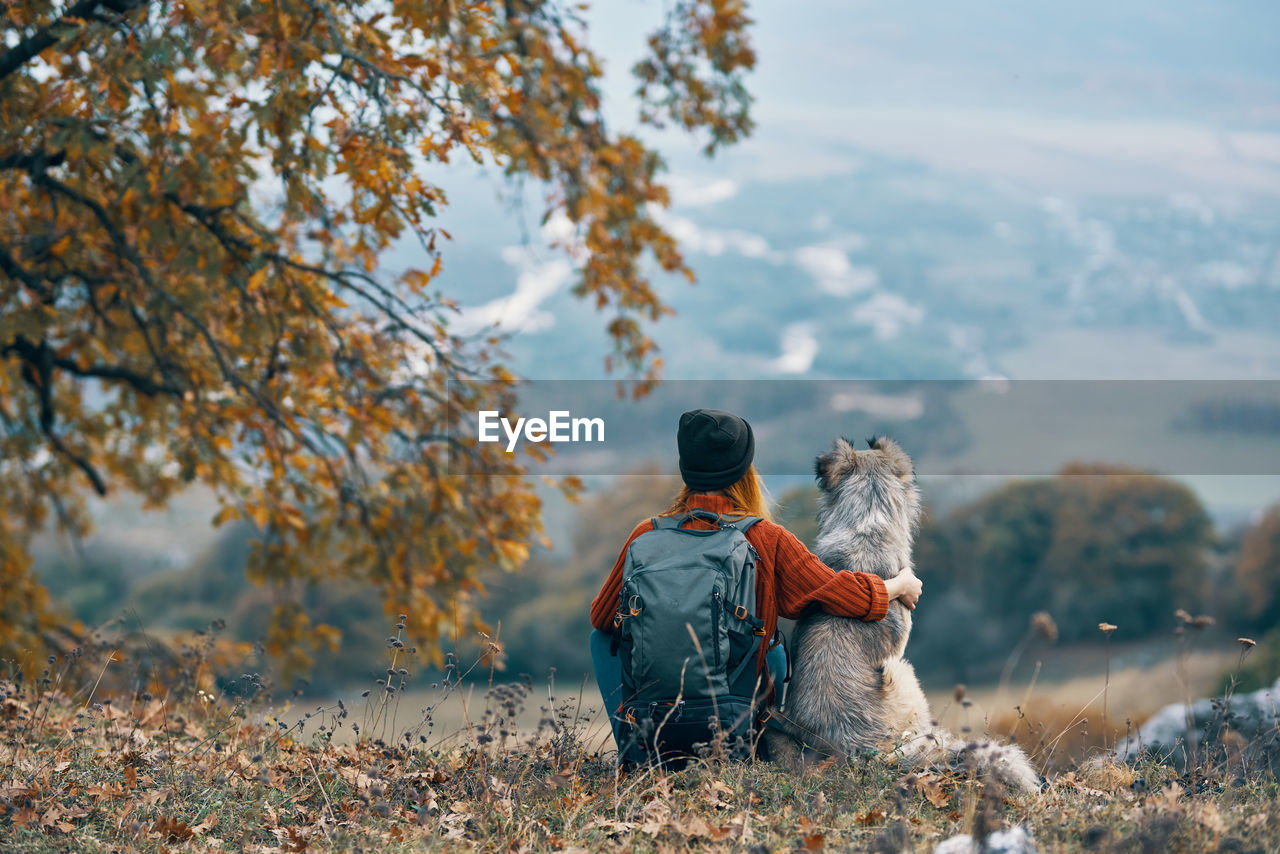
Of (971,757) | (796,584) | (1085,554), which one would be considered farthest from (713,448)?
(1085,554)

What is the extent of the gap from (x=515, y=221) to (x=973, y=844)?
6005mm

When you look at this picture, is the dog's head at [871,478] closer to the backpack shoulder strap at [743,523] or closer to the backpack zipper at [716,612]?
the backpack shoulder strap at [743,523]

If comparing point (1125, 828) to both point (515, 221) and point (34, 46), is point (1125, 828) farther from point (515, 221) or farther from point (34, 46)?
point (34, 46)

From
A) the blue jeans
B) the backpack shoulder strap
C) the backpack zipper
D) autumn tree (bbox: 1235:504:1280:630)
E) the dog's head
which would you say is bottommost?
autumn tree (bbox: 1235:504:1280:630)

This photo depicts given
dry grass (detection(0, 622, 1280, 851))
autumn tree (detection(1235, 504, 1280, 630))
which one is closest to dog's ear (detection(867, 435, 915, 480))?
dry grass (detection(0, 622, 1280, 851))

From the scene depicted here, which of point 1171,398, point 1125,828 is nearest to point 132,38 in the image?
point 1125,828

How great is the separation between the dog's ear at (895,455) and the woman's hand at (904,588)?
425 millimetres

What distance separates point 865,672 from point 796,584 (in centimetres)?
47

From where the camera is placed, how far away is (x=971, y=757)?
359cm

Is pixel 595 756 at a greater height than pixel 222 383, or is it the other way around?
pixel 222 383

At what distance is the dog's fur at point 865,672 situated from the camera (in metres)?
3.88

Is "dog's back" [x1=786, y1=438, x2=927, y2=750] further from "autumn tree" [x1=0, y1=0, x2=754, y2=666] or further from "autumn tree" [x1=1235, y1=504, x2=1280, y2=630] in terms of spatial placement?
"autumn tree" [x1=1235, y1=504, x2=1280, y2=630]

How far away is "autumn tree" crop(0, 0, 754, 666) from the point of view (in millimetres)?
5531

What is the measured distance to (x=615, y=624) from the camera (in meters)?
3.97
